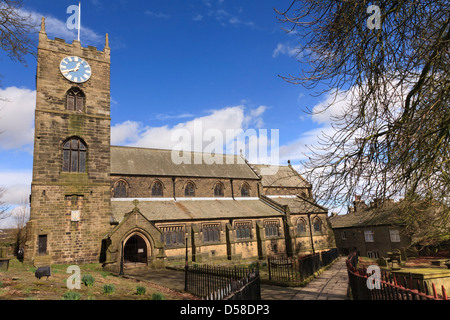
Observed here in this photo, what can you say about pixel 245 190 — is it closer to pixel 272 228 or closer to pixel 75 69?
pixel 272 228

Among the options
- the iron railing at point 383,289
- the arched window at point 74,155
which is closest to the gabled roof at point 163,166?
the arched window at point 74,155

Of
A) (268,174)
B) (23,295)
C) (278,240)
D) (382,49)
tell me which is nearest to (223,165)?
(268,174)

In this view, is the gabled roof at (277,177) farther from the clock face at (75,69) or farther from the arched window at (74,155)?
the clock face at (75,69)

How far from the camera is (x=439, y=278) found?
27.7 ft

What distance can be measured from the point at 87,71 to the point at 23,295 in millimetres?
18254

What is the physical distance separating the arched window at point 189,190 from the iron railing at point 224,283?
1629cm

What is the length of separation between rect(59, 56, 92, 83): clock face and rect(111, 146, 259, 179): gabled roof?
820cm

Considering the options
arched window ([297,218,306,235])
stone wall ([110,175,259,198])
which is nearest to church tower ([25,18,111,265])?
stone wall ([110,175,259,198])

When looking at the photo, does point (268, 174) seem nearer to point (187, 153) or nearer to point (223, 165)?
point (223, 165)

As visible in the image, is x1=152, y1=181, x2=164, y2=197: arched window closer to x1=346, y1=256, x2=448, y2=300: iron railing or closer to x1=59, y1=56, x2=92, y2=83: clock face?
x1=59, y1=56, x2=92, y2=83: clock face

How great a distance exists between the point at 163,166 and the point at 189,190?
373cm

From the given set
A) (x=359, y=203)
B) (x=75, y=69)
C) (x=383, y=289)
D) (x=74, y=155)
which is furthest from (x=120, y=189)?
(x=383, y=289)

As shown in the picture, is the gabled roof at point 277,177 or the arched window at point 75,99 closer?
the arched window at point 75,99

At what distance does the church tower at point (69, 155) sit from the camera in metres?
19.3
